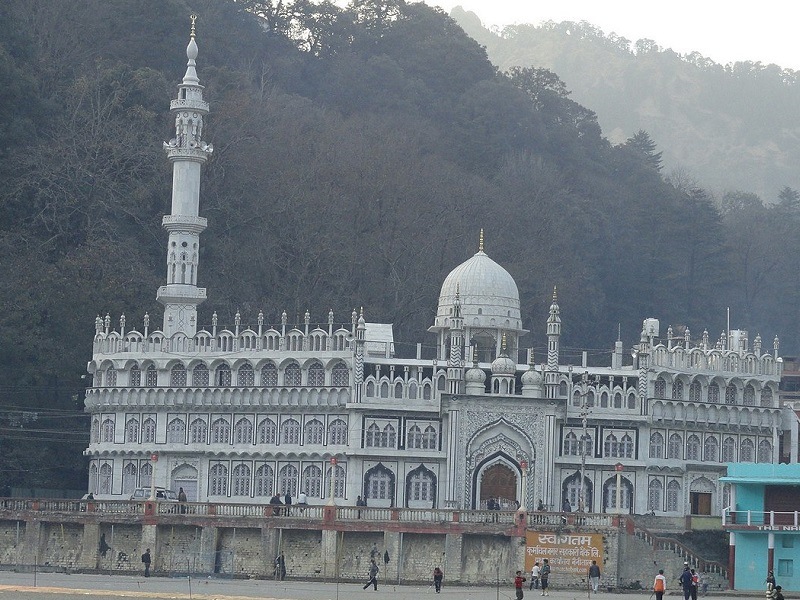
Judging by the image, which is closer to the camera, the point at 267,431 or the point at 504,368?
the point at 504,368

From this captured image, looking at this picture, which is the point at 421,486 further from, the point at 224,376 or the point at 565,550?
the point at 565,550

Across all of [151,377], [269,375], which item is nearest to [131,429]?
[151,377]

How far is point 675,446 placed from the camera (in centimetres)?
8388

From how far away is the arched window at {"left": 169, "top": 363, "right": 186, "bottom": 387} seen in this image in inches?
3324

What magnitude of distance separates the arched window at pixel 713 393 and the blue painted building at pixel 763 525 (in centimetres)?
1166

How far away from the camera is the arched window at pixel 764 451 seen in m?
86.2

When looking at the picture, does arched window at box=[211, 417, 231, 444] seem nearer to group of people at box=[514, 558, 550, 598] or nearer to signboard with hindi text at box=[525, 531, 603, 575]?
signboard with hindi text at box=[525, 531, 603, 575]

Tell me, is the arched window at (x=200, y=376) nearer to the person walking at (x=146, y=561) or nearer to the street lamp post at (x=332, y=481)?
the street lamp post at (x=332, y=481)

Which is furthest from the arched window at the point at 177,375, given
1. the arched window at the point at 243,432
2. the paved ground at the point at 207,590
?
the paved ground at the point at 207,590

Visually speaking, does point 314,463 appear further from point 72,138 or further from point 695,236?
point 695,236

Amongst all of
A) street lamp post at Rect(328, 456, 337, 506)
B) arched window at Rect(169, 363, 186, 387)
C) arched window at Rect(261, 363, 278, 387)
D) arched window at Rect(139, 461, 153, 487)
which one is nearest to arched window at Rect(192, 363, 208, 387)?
arched window at Rect(169, 363, 186, 387)

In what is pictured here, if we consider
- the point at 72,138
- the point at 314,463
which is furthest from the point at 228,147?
the point at 314,463

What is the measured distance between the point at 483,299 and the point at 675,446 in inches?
444

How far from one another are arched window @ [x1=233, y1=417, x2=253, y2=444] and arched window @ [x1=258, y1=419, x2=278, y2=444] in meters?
0.48
